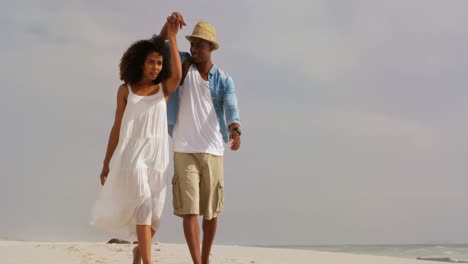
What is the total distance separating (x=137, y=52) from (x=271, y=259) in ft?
14.8

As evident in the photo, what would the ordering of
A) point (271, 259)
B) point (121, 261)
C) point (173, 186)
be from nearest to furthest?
1. point (173, 186)
2. point (121, 261)
3. point (271, 259)

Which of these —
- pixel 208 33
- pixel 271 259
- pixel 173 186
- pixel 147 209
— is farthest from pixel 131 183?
pixel 271 259

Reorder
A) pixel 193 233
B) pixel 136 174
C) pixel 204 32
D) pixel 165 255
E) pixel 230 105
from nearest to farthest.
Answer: pixel 136 174 → pixel 193 233 → pixel 204 32 → pixel 230 105 → pixel 165 255

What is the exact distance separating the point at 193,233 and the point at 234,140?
884 millimetres

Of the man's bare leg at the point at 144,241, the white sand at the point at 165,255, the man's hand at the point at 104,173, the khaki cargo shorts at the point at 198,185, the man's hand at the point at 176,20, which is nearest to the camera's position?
the man's bare leg at the point at 144,241

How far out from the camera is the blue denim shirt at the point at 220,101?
5879 millimetres

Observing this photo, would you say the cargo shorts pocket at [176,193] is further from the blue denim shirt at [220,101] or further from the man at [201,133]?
the blue denim shirt at [220,101]

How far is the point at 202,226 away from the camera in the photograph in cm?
613

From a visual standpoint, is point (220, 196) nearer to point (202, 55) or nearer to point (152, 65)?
point (202, 55)

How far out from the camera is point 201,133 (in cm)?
584

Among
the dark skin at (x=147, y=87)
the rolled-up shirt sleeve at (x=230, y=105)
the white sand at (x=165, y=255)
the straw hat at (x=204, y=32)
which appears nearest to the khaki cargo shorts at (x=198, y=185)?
the rolled-up shirt sleeve at (x=230, y=105)

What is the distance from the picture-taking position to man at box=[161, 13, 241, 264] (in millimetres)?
5762

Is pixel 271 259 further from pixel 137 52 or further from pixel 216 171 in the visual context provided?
pixel 137 52

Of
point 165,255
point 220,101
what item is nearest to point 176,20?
point 220,101
